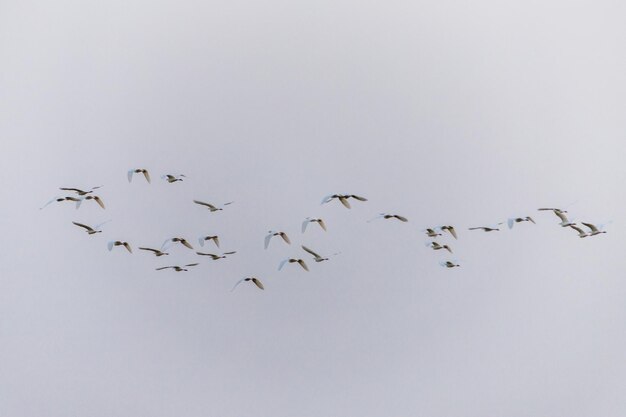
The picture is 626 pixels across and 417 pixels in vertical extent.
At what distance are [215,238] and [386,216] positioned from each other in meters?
6.11

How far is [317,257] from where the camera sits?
123 feet

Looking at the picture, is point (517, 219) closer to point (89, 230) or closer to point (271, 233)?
point (271, 233)

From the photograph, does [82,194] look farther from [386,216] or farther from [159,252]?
[386,216]

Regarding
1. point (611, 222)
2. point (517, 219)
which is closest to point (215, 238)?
point (517, 219)

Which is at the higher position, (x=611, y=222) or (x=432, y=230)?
(x=611, y=222)

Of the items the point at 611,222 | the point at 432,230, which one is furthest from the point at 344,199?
the point at 611,222

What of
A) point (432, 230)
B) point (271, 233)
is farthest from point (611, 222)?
point (271, 233)

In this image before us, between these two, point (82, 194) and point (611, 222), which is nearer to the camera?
point (82, 194)

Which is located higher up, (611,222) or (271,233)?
(611,222)

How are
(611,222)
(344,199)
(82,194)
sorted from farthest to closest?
1. (611,222)
2. (82,194)
3. (344,199)

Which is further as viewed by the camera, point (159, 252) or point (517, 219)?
point (159, 252)

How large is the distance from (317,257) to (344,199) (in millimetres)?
3553

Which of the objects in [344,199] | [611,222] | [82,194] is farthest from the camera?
[611,222]

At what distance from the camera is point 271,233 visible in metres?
35.7
